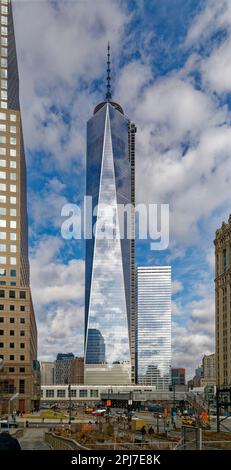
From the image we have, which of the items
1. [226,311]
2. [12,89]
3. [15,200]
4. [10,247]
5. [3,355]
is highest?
[12,89]

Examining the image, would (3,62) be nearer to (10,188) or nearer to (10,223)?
(10,188)

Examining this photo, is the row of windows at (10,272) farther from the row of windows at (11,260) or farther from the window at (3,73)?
the window at (3,73)

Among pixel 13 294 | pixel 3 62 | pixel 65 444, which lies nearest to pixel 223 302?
pixel 13 294

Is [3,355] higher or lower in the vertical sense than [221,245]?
lower

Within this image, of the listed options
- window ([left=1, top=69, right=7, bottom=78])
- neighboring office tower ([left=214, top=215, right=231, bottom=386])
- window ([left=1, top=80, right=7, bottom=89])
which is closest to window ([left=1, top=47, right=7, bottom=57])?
window ([left=1, top=69, right=7, bottom=78])

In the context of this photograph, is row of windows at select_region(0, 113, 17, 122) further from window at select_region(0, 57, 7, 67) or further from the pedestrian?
the pedestrian

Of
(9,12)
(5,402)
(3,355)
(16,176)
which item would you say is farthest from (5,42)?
(5,402)
